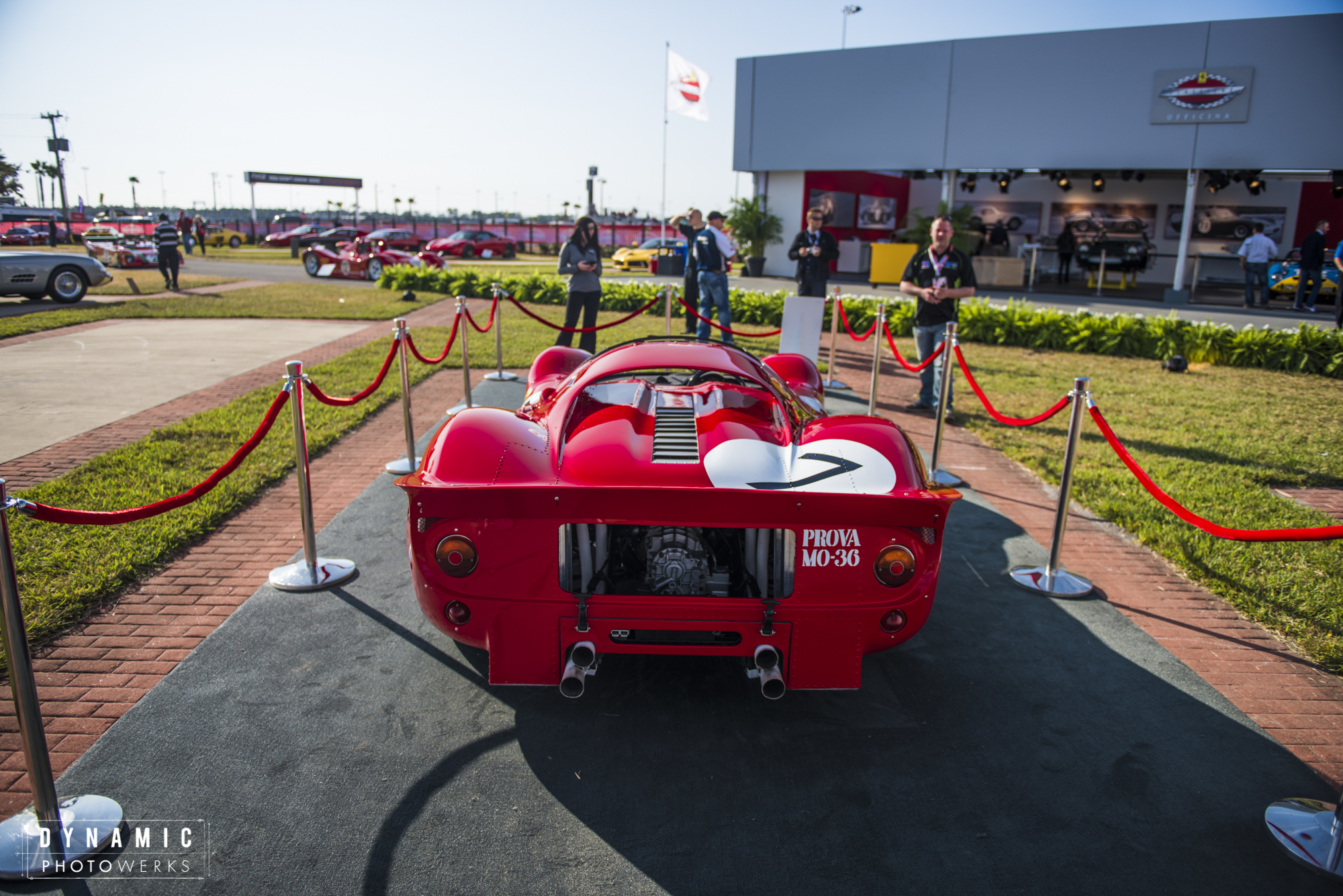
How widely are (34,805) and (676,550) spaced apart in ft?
7.14

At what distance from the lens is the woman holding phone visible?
9328 mm

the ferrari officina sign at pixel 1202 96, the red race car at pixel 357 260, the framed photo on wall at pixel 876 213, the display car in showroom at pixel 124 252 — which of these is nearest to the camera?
the ferrari officina sign at pixel 1202 96

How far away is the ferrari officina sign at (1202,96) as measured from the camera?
18.6 meters

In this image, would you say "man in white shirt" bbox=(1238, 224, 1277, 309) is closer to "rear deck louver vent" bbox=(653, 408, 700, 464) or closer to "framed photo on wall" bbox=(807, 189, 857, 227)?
"framed photo on wall" bbox=(807, 189, 857, 227)

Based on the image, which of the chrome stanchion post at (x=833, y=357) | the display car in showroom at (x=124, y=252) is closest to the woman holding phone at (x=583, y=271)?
the chrome stanchion post at (x=833, y=357)

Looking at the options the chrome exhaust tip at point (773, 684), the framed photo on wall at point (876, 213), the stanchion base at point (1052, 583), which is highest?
the framed photo on wall at point (876, 213)

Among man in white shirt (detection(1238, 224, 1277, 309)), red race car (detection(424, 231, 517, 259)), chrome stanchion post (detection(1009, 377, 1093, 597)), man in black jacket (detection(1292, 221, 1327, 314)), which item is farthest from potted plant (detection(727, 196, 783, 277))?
chrome stanchion post (detection(1009, 377, 1093, 597))

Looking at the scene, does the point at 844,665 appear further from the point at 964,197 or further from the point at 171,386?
the point at 964,197

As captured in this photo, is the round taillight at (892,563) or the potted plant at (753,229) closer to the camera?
the round taillight at (892,563)

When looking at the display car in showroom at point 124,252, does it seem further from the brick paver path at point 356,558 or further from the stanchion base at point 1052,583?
the stanchion base at point 1052,583

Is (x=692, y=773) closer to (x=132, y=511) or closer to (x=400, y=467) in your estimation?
(x=132, y=511)

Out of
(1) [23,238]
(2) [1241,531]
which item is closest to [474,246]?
(1) [23,238]

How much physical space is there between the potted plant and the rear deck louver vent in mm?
20919

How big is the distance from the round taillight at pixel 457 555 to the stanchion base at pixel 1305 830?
2.73 m
